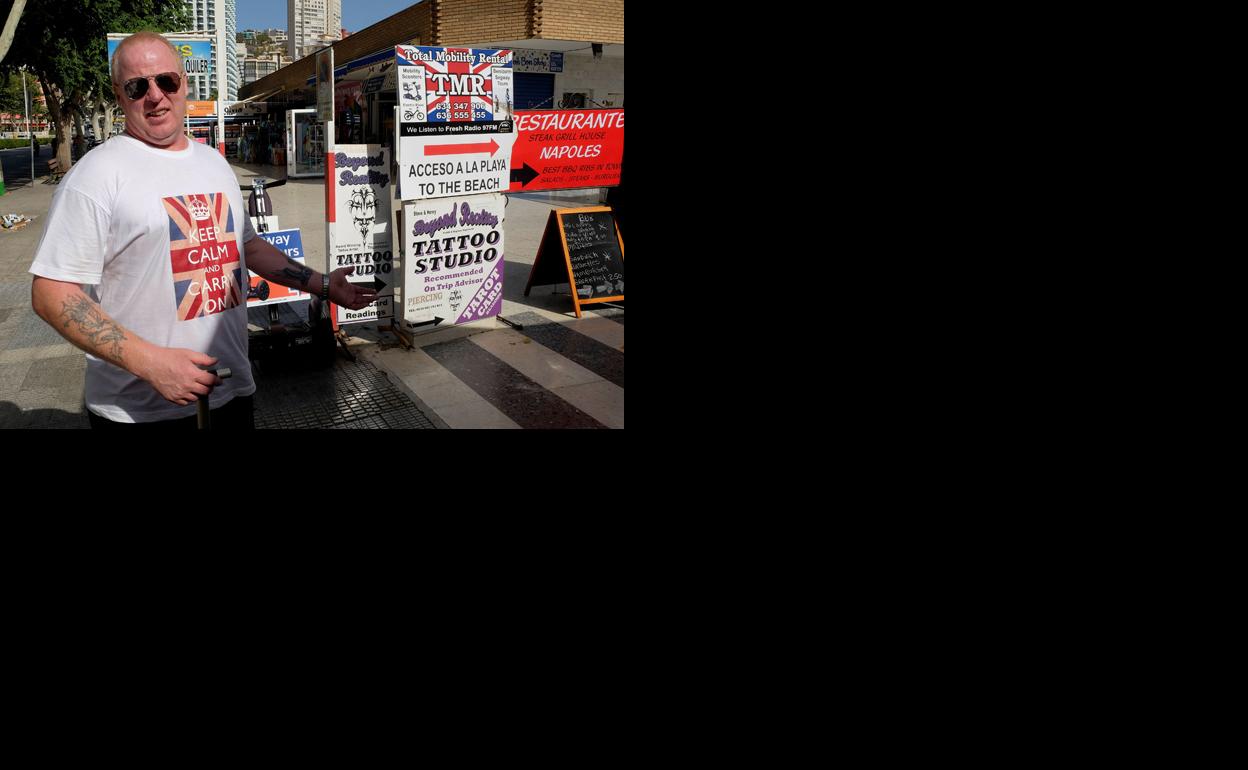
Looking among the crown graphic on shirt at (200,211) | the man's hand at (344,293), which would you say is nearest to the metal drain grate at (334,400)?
the man's hand at (344,293)

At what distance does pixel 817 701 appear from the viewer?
1512 mm

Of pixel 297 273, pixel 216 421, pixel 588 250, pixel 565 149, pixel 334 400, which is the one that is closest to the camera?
pixel 216 421

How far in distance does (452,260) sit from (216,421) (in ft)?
16.5

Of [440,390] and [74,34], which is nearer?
[440,390]

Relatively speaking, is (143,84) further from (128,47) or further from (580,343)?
(580,343)

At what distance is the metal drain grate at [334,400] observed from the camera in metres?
5.66

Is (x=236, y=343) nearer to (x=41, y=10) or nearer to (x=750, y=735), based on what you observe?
(x=750, y=735)

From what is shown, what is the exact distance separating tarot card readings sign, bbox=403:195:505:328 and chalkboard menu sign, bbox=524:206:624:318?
0.79 m

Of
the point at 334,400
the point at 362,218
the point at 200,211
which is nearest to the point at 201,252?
the point at 200,211

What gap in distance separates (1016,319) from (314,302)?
19.7 ft

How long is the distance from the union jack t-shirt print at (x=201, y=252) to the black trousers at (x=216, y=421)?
318mm

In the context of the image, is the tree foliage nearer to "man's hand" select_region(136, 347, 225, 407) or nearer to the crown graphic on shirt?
the crown graphic on shirt

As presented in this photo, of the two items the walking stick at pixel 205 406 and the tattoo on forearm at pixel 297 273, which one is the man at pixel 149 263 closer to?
the walking stick at pixel 205 406

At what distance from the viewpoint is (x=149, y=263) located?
99.5 inches
